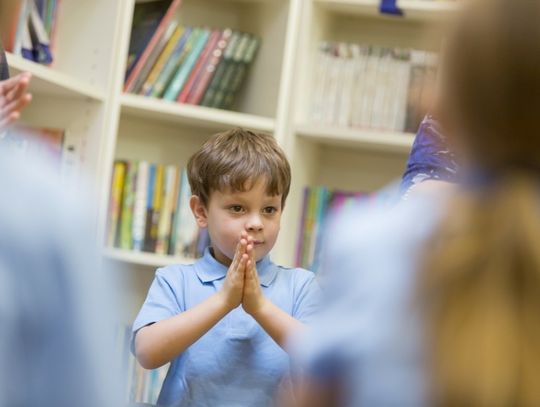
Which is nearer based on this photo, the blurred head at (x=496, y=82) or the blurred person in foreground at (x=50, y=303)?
the blurred person in foreground at (x=50, y=303)

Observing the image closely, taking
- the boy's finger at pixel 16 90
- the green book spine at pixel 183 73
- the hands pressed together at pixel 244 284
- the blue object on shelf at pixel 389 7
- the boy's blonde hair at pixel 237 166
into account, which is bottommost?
the hands pressed together at pixel 244 284

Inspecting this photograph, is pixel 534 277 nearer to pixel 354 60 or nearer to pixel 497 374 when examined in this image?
pixel 497 374

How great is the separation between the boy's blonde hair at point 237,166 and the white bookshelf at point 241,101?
77 cm

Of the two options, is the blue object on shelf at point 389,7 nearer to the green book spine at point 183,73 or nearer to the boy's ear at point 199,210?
the green book spine at point 183,73

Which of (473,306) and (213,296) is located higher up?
(473,306)

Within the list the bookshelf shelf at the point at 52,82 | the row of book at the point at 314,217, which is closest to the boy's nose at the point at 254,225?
the bookshelf shelf at the point at 52,82

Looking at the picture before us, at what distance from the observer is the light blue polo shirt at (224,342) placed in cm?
169

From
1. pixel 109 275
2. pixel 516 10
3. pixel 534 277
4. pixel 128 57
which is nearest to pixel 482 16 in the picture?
pixel 516 10

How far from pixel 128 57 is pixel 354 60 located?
662mm

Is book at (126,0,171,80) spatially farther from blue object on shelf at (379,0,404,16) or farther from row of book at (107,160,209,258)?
blue object on shelf at (379,0,404,16)

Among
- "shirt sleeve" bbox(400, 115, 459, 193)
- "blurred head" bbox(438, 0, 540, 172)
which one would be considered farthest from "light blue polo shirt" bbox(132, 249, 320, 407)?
"blurred head" bbox(438, 0, 540, 172)

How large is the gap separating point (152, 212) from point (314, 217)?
1.57 feet

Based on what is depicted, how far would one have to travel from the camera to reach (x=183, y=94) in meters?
2.95

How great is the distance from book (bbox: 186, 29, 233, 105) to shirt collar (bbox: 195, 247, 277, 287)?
117cm
